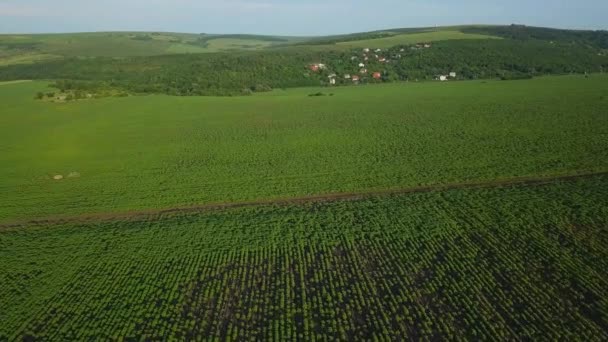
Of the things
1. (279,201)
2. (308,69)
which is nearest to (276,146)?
(279,201)

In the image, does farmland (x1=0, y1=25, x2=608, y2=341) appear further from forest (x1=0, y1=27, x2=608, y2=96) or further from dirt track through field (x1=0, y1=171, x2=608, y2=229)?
forest (x1=0, y1=27, x2=608, y2=96)

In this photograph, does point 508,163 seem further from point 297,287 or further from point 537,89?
point 537,89

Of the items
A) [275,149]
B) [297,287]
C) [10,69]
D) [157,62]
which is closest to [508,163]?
[275,149]

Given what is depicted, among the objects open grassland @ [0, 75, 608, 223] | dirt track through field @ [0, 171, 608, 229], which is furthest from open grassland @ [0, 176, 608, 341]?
open grassland @ [0, 75, 608, 223]

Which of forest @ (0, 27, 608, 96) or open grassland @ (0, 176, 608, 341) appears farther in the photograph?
forest @ (0, 27, 608, 96)

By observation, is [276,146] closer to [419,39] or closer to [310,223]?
[310,223]

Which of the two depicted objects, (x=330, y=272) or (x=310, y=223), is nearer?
(x=330, y=272)

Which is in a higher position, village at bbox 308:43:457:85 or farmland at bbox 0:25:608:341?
village at bbox 308:43:457:85
